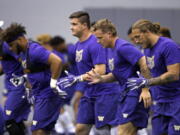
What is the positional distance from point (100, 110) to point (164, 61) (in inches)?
63.6

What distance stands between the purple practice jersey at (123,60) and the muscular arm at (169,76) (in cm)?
60

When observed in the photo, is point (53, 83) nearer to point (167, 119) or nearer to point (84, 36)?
point (84, 36)

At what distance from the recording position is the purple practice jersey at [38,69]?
1038cm

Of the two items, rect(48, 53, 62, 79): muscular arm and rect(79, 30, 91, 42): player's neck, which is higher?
rect(79, 30, 91, 42): player's neck

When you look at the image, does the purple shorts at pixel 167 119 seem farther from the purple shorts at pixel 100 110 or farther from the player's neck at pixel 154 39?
the purple shorts at pixel 100 110

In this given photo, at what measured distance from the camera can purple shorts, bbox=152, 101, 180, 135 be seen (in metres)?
9.22

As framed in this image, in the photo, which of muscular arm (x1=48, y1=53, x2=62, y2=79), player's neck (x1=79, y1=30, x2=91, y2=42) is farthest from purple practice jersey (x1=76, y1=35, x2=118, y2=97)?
muscular arm (x1=48, y1=53, x2=62, y2=79)

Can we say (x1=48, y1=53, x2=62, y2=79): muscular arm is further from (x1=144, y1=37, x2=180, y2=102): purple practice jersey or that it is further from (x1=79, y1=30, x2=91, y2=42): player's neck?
(x1=144, y1=37, x2=180, y2=102): purple practice jersey

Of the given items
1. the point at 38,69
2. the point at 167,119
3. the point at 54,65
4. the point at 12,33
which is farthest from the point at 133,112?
the point at 12,33

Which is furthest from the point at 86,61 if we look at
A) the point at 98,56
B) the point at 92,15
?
the point at 92,15

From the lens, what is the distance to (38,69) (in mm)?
10570

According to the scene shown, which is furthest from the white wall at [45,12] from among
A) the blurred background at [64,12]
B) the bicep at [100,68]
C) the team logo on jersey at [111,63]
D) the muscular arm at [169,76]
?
the muscular arm at [169,76]

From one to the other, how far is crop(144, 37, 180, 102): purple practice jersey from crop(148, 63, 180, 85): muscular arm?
6cm

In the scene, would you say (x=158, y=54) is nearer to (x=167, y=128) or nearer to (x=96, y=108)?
(x=167, y=128)
